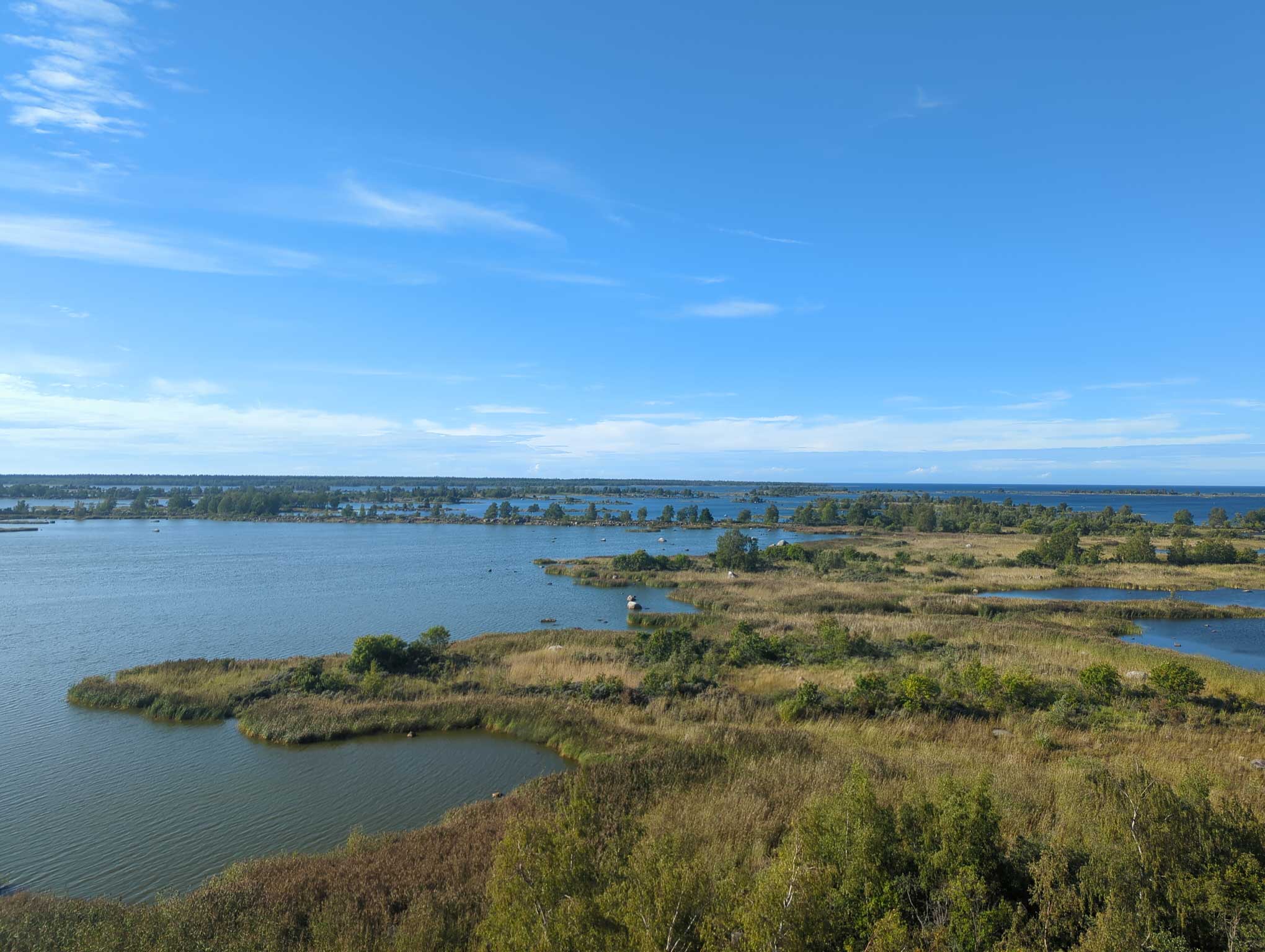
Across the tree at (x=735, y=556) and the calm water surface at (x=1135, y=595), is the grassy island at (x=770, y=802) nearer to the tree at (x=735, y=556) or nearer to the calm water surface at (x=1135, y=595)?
the calm water surface at (x=1135, y=595)

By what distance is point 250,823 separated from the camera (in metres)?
14.8

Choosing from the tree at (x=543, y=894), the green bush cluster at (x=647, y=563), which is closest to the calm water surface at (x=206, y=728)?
the green bush cluster at (x=647, y=563)

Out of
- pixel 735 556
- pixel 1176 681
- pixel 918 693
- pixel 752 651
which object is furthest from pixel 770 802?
pixel 735 556

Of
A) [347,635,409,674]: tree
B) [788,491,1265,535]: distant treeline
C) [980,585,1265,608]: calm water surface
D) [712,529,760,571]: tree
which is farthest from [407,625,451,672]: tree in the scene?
[788,491,1265,535]: distant treeline

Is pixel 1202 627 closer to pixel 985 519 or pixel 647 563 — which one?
pixel 647 563

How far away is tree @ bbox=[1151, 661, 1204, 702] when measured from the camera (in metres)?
19.8

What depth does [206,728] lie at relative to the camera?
21.5 m

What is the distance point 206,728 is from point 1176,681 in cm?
3135

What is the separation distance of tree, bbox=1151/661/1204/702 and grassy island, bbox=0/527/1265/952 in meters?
0.08

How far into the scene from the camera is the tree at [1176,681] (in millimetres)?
19750

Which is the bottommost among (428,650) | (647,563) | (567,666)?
(647,563)

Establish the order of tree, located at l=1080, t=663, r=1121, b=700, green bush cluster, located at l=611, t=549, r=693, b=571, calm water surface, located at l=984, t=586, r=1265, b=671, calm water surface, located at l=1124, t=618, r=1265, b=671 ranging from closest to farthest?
tree, located at l=1080, t=663, r=1121, b=700
calm water surface, located at l=1124, t=618, r=1265, b=671
calm water surface, located at l=984, t=586, r=1265, b=671
green bush cluster, located at l=611, t=549, r=693, b=571

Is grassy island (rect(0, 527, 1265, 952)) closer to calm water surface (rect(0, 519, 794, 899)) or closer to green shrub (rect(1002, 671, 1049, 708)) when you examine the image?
green shrub (rect(1002, 671, 1049, 708))

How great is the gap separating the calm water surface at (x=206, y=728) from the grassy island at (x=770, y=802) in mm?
1817
